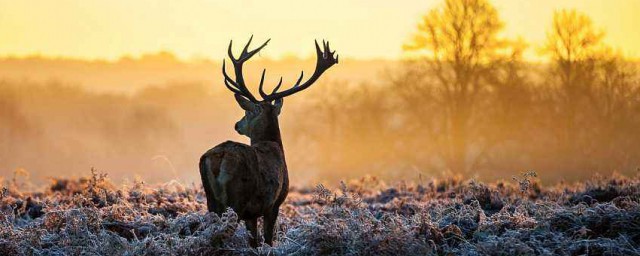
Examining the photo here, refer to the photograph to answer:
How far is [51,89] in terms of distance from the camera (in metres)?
65.6

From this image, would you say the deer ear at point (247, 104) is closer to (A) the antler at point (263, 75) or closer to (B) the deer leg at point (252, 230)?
(A) the antler at point (263, 75)

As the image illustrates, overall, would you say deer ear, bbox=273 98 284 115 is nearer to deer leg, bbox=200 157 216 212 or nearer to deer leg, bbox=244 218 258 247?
deer leg, bbox=244 218 258 247

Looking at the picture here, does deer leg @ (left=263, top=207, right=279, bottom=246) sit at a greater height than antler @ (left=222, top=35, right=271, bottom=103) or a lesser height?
lesser

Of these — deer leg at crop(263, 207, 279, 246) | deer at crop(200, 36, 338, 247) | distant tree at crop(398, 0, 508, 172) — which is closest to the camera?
deer at crop(200, 36, 338, 247)

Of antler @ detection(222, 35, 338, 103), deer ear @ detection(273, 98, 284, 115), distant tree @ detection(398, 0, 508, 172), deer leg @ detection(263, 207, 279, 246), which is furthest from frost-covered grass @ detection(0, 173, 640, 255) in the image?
distant tree @ detection(398, 0, 508, 172)

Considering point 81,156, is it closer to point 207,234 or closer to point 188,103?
point 188,103

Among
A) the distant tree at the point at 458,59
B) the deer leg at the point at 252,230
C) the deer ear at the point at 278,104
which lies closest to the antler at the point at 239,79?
the deer ear at the point at 278,104

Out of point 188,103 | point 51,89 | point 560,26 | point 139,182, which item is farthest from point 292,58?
point 139,182

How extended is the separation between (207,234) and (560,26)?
111ft

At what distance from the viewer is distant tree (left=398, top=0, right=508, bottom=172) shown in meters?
38.6

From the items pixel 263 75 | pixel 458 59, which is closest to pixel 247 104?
pixel 263 75

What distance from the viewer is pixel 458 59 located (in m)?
38.7

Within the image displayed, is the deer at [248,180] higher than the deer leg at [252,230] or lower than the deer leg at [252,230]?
higher

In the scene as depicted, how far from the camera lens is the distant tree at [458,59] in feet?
127
